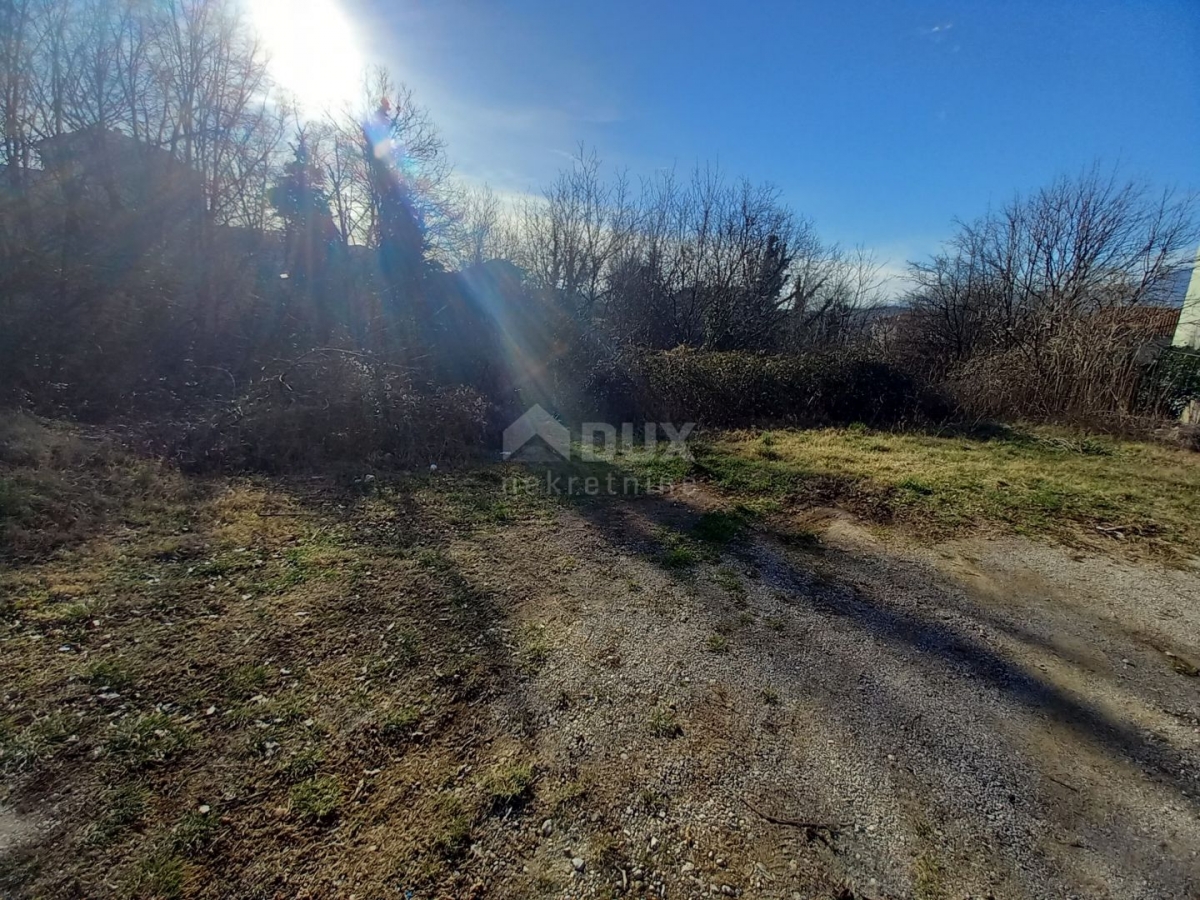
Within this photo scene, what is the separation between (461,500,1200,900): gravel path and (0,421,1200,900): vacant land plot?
1cm

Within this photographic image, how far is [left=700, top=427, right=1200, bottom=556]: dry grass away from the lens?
4.29 meters

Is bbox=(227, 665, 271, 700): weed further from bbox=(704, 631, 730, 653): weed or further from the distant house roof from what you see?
the distant house roof

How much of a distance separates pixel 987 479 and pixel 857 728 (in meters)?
4.70

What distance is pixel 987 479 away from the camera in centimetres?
538

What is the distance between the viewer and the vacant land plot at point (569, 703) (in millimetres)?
1511

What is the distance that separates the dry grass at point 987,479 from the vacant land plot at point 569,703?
263 millimetres

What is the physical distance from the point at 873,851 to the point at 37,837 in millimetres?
2628

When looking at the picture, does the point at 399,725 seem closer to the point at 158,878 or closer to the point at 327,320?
the point at 158,878

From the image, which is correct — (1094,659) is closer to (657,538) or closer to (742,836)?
(742,836)

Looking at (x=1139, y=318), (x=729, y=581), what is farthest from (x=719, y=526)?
(x=1139, y=318)

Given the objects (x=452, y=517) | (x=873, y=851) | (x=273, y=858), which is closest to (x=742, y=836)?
A: (x=873, y=851)

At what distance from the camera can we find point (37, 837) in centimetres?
148

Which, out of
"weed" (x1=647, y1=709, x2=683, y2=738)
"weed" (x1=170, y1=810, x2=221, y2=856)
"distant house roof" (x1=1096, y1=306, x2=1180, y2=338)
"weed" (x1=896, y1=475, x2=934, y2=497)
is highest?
"distant house roof" (x1=1096, y1=306, x2=1180, y2=338)

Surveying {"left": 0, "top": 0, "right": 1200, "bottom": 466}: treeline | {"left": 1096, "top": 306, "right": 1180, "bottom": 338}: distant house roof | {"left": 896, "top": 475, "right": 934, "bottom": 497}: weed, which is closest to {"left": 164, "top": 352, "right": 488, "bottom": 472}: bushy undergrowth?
{"left": 0, "top": 0, "right": 1200, "bottom": 466}: treeline
